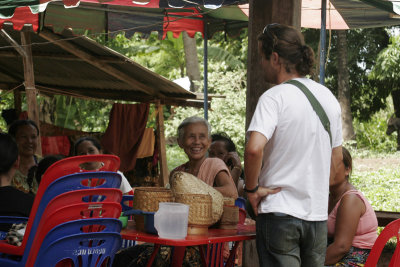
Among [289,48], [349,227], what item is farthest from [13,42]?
[349,227]

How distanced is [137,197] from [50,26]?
4020 mm

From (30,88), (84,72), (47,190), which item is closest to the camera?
(47,190)

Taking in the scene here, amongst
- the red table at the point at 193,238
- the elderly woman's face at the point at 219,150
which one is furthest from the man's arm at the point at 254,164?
the elderly woman's face at the point at 219,150

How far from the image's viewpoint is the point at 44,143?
356 inches

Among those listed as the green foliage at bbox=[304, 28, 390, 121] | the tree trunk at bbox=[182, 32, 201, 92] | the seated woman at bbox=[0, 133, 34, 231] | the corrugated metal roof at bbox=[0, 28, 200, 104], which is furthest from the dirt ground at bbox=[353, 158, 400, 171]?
the seated woman at bbox=[0, 133, 34, 231]

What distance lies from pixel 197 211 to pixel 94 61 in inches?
218

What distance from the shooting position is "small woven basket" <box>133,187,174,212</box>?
3.24 m

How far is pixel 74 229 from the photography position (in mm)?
3047

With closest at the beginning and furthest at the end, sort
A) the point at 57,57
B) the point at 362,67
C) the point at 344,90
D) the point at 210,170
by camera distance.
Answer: the point at 210,170
the point at 57,57
the point at 344,90
the point at 362,67

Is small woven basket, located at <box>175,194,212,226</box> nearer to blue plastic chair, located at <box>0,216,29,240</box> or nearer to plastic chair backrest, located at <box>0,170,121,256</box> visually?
plastic chair backrest, located at <box>0,170,121,256</box>

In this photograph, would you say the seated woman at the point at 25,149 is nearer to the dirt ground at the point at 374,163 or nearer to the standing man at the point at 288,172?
the standing man at the point at 288,172

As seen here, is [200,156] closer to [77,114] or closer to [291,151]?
[291,151]

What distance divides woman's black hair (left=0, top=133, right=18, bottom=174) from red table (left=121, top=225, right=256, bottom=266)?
0.73m

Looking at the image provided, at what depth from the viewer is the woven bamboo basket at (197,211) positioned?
3.16m
